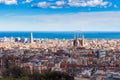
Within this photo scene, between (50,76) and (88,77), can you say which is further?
(88,77)

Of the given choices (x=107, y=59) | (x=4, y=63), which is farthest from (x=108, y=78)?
(x=107, y=59)

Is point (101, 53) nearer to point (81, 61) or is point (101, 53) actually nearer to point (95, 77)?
point (81, 61)

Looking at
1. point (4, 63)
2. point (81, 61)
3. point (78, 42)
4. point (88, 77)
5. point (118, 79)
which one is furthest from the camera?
point (78, 42)

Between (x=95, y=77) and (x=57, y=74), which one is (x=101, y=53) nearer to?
Result: (x=95, y=77)

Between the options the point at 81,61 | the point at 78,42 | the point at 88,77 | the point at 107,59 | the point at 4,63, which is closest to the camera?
the point at 88,77

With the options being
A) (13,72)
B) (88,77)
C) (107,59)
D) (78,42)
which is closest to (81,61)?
(107,59)

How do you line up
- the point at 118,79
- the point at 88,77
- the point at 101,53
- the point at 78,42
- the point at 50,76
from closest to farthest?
1. the point at 50,76
2. the point at 118,79
3. the point at 88,77
4. the point at 101,53
5. the point at 78,42

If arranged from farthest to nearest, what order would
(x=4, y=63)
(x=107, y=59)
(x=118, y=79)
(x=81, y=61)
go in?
1. (x=107, y=59)
2. (x=81, y=61)
3. (x=4, y=63)
4. (x=118, y=79)

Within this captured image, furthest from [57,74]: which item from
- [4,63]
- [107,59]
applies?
[107,59]
